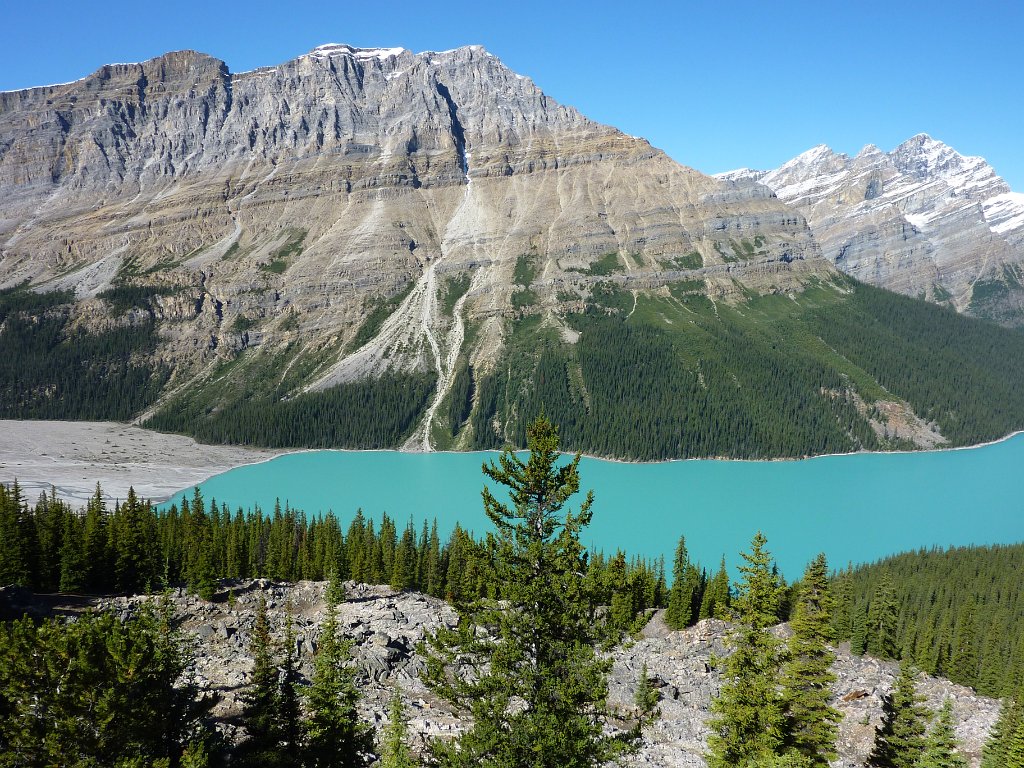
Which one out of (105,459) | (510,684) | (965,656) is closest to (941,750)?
(510,684)

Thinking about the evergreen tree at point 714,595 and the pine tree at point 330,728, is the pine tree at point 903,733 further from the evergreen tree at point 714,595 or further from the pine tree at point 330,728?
the evergreen tree at point 714,595

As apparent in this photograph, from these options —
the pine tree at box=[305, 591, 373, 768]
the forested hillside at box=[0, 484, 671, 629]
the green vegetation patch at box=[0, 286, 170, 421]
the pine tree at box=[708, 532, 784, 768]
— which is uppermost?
the green vegetation patch at box=[0, 286, 170, 421]

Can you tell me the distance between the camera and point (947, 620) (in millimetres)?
54000

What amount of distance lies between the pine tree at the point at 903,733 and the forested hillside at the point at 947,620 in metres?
19.8

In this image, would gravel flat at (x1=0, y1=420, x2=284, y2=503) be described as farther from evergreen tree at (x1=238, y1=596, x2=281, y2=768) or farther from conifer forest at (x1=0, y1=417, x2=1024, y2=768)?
evergreen tree at (x1=238, y1=596, x2=281, y2=768)

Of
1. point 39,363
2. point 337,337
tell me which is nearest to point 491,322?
point 337,337

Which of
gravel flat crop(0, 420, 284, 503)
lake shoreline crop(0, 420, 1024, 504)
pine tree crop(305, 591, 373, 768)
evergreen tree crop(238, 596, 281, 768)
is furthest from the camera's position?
lake shoreline crop(0, 420, 1024, 504)

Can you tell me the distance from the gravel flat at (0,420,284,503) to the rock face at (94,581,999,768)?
6879 cm

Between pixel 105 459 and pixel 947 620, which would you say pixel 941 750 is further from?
pixel 105 459

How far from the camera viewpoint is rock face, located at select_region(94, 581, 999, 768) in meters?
35.1

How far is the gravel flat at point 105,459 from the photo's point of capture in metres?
113

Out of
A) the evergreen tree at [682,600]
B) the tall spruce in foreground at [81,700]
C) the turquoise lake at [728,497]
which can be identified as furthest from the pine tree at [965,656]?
the tall spruce in foreground at [81,700]

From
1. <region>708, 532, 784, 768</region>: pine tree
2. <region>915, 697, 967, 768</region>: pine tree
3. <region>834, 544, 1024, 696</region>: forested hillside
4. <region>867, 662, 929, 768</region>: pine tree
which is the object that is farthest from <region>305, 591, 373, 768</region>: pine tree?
<region>834, 544, 1024, 696</region>: forested hillside

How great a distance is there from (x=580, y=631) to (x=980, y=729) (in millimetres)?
35949
